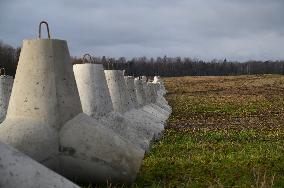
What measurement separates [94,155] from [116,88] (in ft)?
17.6

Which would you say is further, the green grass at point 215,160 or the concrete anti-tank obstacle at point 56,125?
the green grass at point 215,160

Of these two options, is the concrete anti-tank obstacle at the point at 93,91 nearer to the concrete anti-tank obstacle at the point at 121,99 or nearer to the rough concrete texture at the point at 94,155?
the rough concrete texture at the point at 94,155

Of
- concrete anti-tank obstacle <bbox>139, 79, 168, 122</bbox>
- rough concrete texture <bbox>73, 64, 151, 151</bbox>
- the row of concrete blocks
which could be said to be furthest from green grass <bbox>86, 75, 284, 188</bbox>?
concrete anti-tank obstacle <bbox>139, 79, 168, 122</bbox>

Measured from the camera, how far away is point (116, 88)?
12.1 m

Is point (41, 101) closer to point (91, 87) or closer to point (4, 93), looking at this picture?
point (91, 87)

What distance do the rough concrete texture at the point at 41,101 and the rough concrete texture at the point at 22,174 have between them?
5.23ft

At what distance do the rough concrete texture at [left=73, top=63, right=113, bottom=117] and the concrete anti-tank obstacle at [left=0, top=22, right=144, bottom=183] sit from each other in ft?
5.60

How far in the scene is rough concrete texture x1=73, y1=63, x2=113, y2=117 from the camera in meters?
9.08

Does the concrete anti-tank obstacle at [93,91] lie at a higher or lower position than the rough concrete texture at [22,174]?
higher

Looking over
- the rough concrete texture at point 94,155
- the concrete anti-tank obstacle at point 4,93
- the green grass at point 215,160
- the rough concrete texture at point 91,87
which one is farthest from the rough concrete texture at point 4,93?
the rough concrete texture at point 94,155

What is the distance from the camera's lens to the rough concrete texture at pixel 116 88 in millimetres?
11883

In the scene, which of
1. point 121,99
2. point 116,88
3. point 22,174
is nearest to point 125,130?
point 116,88

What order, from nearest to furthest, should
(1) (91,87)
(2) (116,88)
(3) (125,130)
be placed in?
(1) (91,87)
(3) (125,130)
(2) (116,88)

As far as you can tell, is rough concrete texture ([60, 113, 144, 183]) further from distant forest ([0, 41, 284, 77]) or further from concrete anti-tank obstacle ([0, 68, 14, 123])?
distant forest ([0, 41, 284, 77])
